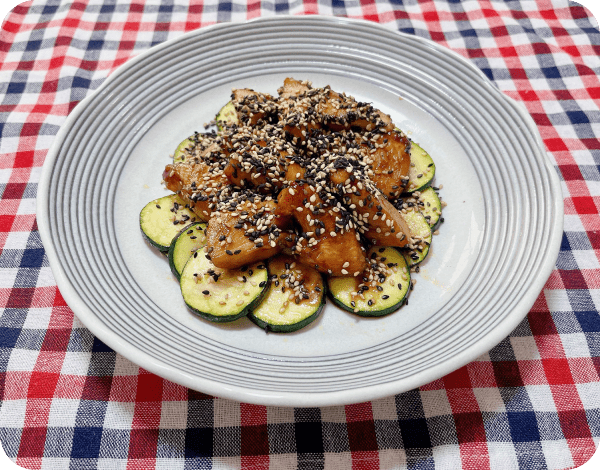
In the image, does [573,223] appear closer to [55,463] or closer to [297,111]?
[297,111]

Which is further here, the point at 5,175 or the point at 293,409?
the point at 5,175

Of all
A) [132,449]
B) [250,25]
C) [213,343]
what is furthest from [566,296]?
[250,25]

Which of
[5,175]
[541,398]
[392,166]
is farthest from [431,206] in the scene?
[5,175]

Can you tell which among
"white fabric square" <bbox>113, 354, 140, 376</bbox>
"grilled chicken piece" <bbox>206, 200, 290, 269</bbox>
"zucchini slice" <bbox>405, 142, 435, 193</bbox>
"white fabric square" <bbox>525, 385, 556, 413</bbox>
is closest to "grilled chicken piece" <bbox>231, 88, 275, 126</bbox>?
"grilled chicken piece" <bbox>206, 200, 290, 269</bbox>

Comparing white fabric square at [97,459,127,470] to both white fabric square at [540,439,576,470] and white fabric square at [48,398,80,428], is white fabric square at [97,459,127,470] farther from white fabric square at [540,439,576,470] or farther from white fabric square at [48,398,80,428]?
white fabric square at [540,439,576,470]

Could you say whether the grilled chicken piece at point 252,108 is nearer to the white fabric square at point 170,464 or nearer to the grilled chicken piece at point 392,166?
the grilled chicken piece at point 392,166

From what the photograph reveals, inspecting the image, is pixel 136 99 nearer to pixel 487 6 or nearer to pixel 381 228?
pixel 381 228
